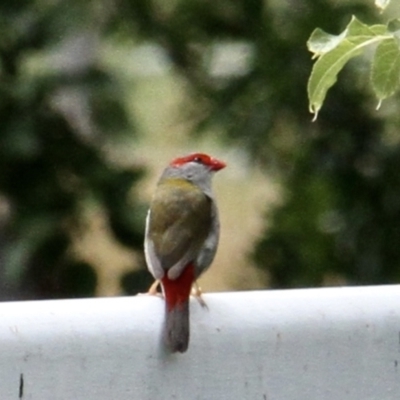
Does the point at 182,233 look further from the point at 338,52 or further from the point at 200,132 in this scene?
the point at 338,52

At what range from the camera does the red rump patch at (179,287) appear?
338 centimetres

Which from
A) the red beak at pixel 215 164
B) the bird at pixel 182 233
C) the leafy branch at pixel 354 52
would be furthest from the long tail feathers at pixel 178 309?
the red beak at pixel 215 164

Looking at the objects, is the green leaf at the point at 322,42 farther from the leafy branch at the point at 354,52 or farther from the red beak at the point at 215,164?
the red beak at the point at 215,164

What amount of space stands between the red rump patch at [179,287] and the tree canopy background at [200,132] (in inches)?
43.9

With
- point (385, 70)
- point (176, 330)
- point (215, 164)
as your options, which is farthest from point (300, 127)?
point (385, 70)

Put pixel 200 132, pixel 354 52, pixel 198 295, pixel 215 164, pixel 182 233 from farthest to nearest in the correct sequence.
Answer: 1. pixel 200 132
2. pixel 215 164
3. pixel 182 233
4. pixel 198 295
5. pixel 354 52

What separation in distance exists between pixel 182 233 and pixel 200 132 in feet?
3.78

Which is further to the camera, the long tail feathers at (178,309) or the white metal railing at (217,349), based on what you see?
the long tail feathers at (178,309)

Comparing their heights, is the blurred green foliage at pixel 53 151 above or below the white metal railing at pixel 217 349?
above

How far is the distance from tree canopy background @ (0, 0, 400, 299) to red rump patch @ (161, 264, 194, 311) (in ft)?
3.66

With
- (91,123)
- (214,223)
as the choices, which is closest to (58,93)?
(91,123)

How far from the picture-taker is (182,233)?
13.4 ft

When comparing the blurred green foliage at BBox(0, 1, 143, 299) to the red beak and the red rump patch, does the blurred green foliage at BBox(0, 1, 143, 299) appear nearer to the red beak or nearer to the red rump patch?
the red beak

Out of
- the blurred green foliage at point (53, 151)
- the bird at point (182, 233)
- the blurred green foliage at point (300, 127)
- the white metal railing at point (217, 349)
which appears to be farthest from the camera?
the blurred green foliage at point (300, 127)
